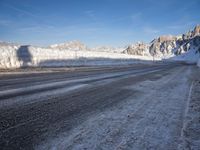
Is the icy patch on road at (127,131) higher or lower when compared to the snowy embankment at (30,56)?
lower

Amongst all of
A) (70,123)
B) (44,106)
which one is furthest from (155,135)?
(44,106)

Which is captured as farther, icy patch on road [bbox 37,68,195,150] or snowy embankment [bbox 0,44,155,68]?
snowy embankment [bbox 0,44,155,68]

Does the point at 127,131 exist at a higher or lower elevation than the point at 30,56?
lower

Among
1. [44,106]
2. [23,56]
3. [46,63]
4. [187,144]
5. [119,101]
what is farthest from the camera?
[46,63]

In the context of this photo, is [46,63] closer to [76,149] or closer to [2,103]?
[2,103]

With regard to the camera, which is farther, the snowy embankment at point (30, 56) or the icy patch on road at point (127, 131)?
the snowy embankment at point (30, 56)

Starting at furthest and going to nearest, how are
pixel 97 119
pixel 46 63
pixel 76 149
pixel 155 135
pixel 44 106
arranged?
pixel 46 63, pixel 44 106, pixel 97 119, pixel 155 135, pixel 76 149

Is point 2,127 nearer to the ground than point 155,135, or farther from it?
farther from it

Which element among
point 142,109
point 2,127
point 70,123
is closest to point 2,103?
point 2,127

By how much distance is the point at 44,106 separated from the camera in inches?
223

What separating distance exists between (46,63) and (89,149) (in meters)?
38.2

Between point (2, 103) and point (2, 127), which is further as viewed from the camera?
point (2, 103)

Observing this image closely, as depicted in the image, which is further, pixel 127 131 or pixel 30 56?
pixel 30 56

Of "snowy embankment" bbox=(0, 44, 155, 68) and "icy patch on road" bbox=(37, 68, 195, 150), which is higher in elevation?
"snowy embankment" bbox=(0, 44, 155, 68)
